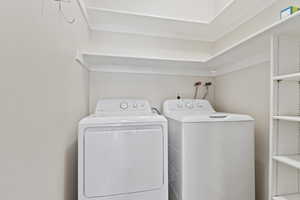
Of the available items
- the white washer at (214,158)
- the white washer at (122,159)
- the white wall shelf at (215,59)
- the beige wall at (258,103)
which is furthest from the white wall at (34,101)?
the beige wall at (258,103)

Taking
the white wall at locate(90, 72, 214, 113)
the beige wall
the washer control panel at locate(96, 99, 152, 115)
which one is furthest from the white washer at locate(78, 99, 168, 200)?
the beige wall

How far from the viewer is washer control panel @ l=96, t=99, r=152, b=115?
1622 millimetres

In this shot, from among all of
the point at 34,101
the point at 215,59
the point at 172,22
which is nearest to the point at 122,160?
the point at 34,101

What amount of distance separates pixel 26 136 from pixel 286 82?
152 centimetres

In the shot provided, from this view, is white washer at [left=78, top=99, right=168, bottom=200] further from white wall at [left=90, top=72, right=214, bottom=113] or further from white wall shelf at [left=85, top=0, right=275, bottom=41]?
white wall shelf at [left=85, top=0, right=275, bottom=41]

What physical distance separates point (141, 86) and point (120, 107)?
1.49ft

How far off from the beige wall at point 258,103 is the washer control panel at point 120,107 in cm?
106

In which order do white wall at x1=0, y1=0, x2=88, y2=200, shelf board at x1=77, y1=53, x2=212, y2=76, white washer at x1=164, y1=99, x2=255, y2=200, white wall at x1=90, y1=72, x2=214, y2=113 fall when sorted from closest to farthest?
1. white wall at x1=0, y1=0, x2=88, y2=200
2. white washer at x1=164, y1=99, x2=255, y2=200
3. shelf board at x1=77, y1=53, x2=212, y2=76
4. white wall at x1=90, y1=72, x2=214, y2=113

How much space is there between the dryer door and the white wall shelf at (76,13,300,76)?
0.70m

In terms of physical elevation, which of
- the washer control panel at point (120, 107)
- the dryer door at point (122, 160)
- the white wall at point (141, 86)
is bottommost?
the dryer door at point (122, 160)

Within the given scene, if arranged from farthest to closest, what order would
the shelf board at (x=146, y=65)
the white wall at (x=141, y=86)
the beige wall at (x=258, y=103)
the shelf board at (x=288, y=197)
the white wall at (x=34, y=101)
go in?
the white wall at (x=141, y=86), the shelf board at (x=146, y=65), the beige wall at (x=258, y=103), the shelf board at (x=288, y=197), the white wall at (x=34, y=101)

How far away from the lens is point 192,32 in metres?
1.97

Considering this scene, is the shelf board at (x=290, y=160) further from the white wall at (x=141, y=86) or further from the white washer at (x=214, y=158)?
the white wall at (x=141, y=86)

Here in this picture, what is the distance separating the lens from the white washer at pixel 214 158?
122 centimetres
